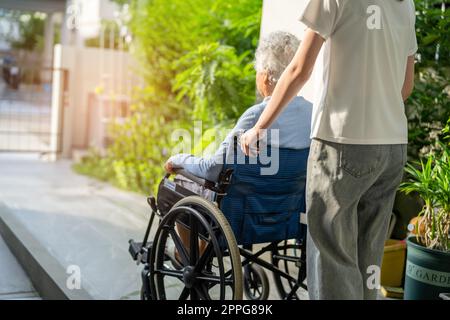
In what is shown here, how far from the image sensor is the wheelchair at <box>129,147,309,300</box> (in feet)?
7.25

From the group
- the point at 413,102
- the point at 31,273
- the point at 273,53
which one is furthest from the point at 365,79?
the point at 31,273

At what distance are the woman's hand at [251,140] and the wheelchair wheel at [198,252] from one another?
0.24 meters

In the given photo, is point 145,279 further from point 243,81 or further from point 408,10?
point 243,81

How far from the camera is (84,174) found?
6.82m

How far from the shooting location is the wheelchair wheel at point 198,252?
212 cm

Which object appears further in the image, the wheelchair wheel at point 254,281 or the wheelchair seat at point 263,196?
the wheelchair wheel at point 254,281

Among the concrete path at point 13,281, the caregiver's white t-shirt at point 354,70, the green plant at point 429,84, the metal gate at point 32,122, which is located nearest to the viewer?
the caregiver's white t-shirt at point 354,70

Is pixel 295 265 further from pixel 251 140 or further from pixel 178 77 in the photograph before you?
pixel 178 77

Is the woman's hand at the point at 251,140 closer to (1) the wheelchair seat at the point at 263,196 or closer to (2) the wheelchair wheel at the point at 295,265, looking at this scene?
(1) the wheelchair seat at the point at 263,196

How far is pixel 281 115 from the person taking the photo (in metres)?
2.35

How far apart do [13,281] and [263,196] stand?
1.64 meters

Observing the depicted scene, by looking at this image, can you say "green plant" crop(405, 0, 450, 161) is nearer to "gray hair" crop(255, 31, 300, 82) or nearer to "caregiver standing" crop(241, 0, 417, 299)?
"gray hair" crop(255, 31, 300, 82)
